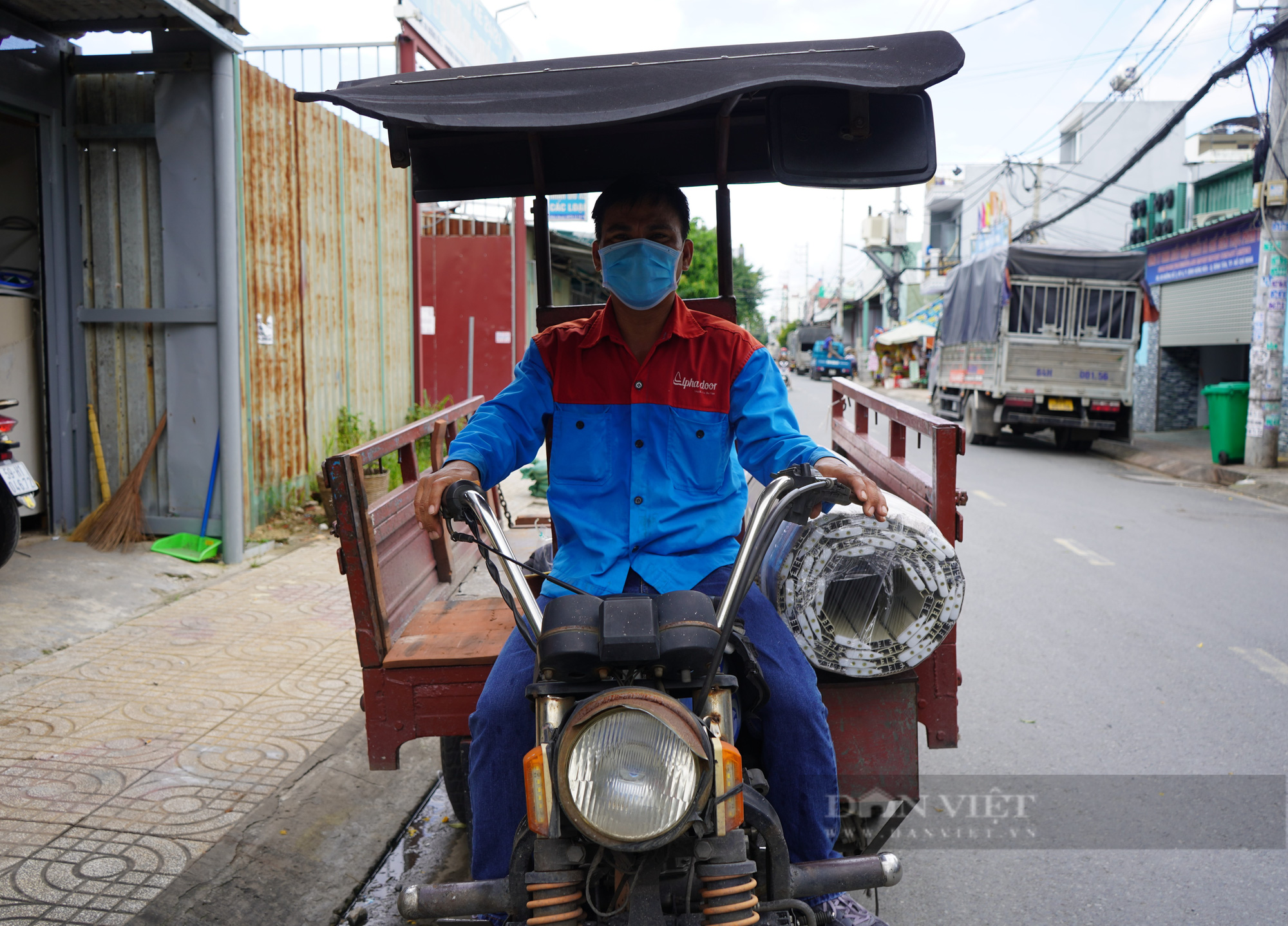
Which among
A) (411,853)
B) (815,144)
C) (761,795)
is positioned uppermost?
(815,144)

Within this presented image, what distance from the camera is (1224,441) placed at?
12.8 metres

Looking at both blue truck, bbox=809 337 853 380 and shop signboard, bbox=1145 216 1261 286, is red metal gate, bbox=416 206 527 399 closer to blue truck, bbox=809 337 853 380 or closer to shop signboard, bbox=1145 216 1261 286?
shop signboard, bbox=1145 216 1261 286

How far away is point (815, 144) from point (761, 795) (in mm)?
1588

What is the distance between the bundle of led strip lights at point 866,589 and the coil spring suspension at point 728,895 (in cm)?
83

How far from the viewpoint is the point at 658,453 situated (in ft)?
8.25

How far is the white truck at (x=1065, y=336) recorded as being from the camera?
15.2 meters

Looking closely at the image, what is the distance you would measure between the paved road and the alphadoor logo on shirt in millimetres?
1697

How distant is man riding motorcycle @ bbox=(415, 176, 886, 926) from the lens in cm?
223

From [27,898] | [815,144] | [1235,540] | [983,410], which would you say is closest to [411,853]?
[27,898]

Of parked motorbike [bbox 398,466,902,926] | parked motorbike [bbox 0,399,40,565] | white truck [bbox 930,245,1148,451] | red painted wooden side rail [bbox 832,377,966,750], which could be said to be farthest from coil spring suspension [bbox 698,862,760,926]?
white truck [bbox 930,245,1148,451]

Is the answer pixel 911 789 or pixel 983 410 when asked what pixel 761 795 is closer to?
pixel 911 789

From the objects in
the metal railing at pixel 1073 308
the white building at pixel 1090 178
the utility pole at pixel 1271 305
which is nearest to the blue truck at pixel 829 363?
the white building at pixel 1090 178

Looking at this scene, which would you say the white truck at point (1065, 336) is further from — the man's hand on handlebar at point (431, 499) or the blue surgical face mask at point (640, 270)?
the man's hand on handlebar at point (431, 499)

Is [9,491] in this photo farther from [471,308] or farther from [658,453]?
[471,308]
